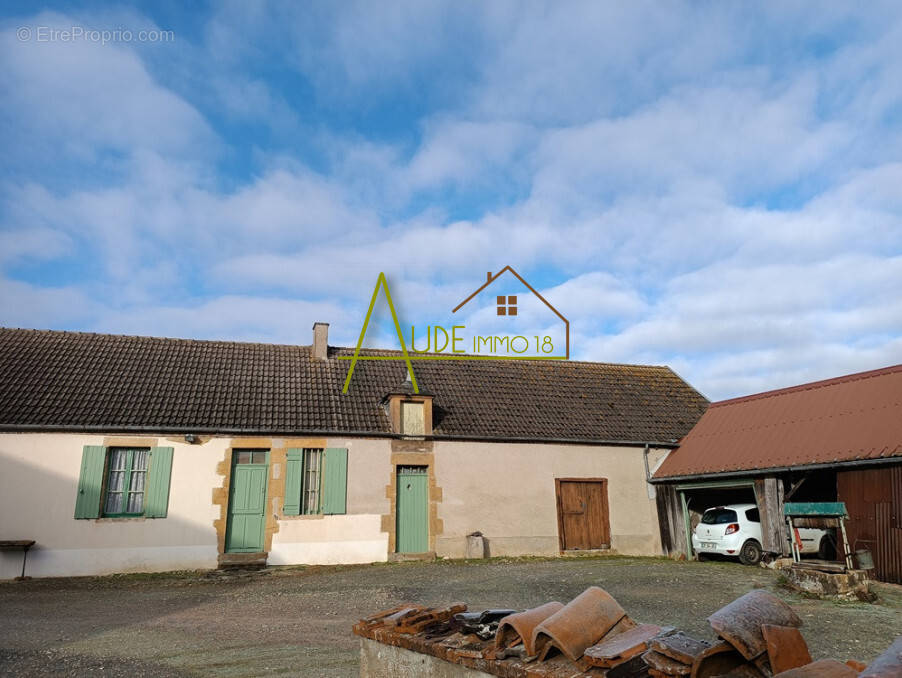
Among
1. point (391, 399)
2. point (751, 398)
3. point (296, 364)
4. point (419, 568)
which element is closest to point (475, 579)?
point (419, 568)

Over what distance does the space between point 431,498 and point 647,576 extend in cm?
550

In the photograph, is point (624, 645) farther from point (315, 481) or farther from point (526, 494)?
point (526, 494)

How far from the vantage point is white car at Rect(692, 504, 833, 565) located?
1491 centimetres

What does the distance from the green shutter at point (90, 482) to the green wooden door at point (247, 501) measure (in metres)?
2.68

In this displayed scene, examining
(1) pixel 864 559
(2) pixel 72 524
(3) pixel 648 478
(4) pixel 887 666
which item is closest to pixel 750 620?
(4) pixel 887 666

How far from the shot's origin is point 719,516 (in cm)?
1576

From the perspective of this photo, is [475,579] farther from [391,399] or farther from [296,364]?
[296,364]

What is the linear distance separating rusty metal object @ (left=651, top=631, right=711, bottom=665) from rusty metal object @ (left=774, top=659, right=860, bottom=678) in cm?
30

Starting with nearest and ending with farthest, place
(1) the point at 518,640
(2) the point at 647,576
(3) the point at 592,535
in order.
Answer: (1) the point at 518,640 → (2) the point at 647,576 → (3) the point at 592,535

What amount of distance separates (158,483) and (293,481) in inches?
112

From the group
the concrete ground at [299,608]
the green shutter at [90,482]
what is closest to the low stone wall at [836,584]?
the concrete ground at [299,608]

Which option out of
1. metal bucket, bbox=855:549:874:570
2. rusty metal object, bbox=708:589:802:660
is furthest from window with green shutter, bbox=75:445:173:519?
rusty metal object, bbox=708:589:802:660

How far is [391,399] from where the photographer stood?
1656 cm

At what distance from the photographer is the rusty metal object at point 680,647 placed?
2467 millimetres
